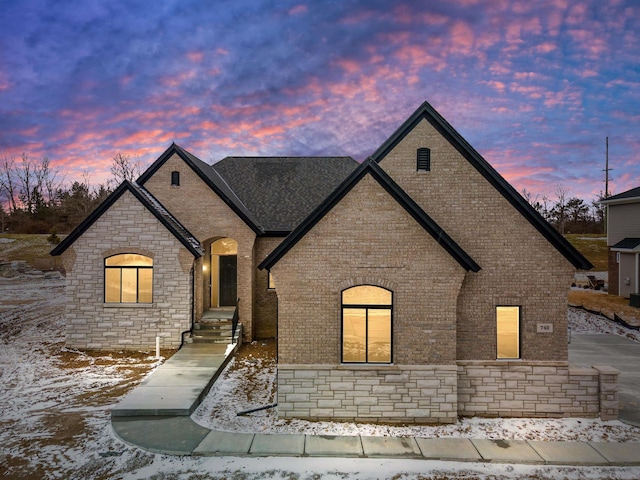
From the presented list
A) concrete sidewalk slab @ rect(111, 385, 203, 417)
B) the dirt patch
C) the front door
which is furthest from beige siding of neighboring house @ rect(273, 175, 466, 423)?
the dirt patch

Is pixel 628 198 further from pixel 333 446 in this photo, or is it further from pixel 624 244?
pixel 333 446

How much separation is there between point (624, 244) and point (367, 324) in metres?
28.3

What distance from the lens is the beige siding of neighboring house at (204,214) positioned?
53.6ft

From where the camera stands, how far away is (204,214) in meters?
16.4

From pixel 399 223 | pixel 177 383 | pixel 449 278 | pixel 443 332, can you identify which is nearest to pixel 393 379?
pixel 443 332

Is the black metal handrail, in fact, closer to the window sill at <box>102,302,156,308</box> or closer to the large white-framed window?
the window sill at <box>102,302,156,308</box>

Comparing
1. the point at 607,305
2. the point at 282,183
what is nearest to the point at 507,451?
the point at 282,183

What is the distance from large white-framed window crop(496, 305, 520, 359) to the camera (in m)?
9.69

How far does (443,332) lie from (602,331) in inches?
601

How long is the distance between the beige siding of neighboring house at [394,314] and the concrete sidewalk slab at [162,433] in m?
2.29

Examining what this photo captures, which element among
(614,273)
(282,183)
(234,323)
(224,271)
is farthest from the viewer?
(614,273)

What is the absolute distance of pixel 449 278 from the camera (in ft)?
29.8

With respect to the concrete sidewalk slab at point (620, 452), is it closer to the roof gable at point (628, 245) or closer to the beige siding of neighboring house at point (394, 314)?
the beige siding of neighboring house at point (394, 314)

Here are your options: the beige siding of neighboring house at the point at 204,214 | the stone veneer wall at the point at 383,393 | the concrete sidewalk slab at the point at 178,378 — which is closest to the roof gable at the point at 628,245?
the stone veneer wall at the point at 383,393
